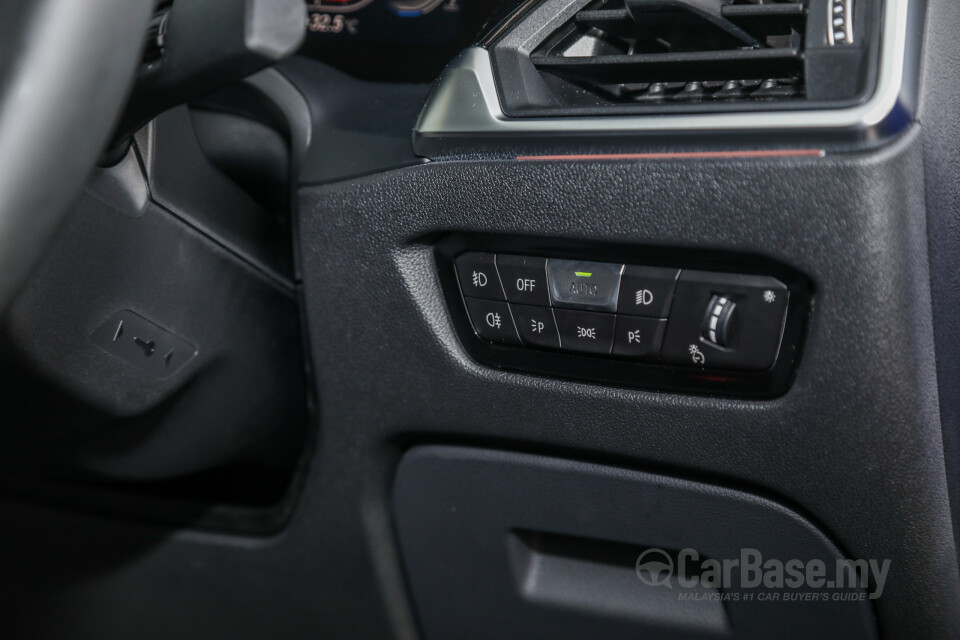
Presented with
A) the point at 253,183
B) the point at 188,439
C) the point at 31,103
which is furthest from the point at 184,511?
the point at 31,103

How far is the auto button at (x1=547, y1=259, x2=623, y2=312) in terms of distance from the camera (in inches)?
23.4

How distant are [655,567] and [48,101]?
0.51 metres

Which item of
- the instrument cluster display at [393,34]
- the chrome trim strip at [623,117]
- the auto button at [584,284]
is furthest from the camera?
the instrument cluster display at [393,34]

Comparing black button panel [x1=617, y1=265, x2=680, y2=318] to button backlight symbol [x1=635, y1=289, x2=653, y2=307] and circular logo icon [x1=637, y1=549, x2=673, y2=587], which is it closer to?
button backlight symbol [x1=635, y1=289, x2=653, y2=307]

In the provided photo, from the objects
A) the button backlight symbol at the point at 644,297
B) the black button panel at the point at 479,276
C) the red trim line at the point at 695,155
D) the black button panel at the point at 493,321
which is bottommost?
the black button panel at the point at 493,321

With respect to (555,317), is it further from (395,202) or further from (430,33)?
(430,33)

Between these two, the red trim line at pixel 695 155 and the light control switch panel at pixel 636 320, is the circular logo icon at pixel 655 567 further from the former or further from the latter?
the red trim line at pixel 695 155

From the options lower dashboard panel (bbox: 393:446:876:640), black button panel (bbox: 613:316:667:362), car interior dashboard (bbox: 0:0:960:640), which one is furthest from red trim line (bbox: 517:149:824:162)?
lower dashboard panel (bbox: 393:446:876:640)

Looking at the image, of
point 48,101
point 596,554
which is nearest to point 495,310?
point 596,554

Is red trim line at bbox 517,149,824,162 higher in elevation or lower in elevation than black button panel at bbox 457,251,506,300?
higher

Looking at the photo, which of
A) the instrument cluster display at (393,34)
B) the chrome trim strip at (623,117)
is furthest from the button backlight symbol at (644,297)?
the instrument cluster display at (393,34)

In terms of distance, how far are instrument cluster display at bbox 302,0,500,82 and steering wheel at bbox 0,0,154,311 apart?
380mm

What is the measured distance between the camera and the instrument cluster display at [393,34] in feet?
2.44

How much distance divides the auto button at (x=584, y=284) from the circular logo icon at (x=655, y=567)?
0.20 metres
